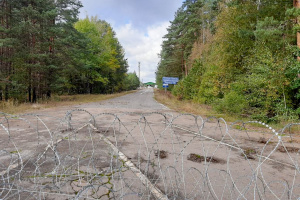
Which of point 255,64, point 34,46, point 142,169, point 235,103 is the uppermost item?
point 34,46

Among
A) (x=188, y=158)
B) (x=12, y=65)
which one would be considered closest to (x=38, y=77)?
(x=12, y=65)

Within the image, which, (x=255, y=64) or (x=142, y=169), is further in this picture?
→ (x=255, y=64)

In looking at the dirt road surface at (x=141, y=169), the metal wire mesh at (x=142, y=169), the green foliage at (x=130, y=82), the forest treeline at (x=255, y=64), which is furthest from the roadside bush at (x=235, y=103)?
the green foliage at (x=130, y=82)

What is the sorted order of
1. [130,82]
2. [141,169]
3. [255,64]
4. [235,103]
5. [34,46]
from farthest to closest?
[130,82]
[34,46]
[255,64]
[235,103]
[141,169]

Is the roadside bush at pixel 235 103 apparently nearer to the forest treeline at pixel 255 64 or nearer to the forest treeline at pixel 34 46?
the forest treeline at pixel 255 64

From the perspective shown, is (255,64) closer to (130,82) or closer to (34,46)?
(34,46)

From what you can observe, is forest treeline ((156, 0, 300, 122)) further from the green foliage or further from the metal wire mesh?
the green foliage

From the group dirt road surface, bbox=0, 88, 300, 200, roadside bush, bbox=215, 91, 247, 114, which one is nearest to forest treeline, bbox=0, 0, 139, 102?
dirt road surface, bbox=0, 88, 300, 200

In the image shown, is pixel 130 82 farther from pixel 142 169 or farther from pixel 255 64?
pixel 142 169

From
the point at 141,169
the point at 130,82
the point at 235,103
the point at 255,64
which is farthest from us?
the point at 130,82

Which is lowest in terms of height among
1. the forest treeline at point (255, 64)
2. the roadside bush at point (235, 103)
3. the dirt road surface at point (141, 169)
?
the dirt road surface at point (141, 169)

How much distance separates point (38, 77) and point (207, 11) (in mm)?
27037

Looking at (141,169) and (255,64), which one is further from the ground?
(255,64)

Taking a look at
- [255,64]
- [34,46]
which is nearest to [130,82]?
[34,46]
